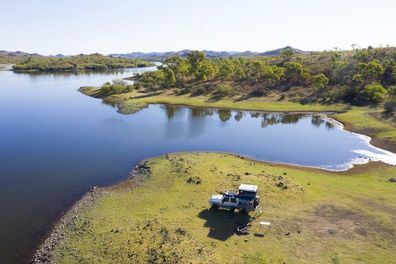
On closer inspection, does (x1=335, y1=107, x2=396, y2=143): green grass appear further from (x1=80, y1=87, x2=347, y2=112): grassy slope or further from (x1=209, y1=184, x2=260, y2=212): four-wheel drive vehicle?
(x1=209, y1=184, x2=260, y2=212): four-wheel drive vehicle

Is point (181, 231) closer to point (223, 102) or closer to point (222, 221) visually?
point (222, 221)

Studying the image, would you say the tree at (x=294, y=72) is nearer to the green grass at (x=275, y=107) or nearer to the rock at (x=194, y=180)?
the green grass at (x=275, y=107)

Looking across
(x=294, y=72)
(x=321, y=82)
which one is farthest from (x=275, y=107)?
(x=294, y=72)

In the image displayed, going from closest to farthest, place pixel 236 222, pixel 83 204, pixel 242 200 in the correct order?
1. pixel 236 222
2. pixel 242 200
3. pixel 83 204

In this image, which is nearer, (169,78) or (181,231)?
(181,231)

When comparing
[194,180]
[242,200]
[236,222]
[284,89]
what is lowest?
[236,222]

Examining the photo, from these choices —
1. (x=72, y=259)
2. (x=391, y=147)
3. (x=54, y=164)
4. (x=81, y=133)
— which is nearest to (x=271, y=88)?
(x=391, y=147)

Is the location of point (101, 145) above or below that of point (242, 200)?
below
